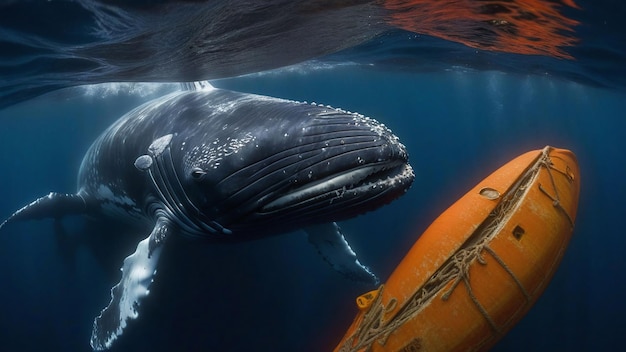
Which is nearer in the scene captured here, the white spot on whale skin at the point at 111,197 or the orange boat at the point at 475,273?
the orange boat at the point at 475,273

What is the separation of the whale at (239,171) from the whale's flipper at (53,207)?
334 cm

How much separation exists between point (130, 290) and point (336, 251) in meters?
3.96

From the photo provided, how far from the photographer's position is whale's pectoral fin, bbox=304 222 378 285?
27.4 feet

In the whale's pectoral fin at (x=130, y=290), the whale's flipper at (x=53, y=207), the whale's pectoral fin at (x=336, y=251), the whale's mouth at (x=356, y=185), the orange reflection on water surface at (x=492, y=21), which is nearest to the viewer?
the whale's mouth at (x=356, y=185)

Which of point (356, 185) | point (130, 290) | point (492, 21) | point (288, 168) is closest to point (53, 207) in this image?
point (130, 290)

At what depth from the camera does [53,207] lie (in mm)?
11055

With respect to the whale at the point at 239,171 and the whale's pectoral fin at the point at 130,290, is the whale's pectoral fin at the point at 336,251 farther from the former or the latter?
the whale's pectoral fin at the point at 130,290

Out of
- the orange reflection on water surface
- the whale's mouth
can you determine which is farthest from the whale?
the orange reflection on water surface

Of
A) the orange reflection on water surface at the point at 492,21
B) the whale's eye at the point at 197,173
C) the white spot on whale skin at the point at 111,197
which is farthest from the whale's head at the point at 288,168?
the orange reflection on water surface at the point at 492,21

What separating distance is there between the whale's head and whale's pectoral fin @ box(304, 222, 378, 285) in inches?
114

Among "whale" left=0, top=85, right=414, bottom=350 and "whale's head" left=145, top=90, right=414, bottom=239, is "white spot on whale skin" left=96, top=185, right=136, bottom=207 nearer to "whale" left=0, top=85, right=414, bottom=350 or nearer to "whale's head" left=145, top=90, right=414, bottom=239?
"whale" left=0, top=85, right=414, bottom=350

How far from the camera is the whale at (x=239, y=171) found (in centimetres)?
431

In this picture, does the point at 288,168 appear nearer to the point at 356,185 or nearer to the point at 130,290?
the point at 356,185

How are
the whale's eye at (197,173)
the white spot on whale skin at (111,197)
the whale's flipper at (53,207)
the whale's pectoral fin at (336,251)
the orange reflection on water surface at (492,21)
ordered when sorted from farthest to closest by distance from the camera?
the whale's flipper at (53,207)
the orange reflection on water surface at (492,21)
the whale's pectoral fin at (336,251)
the white spot on whale skin at (111,197)
the whale's eye at (197,173)
